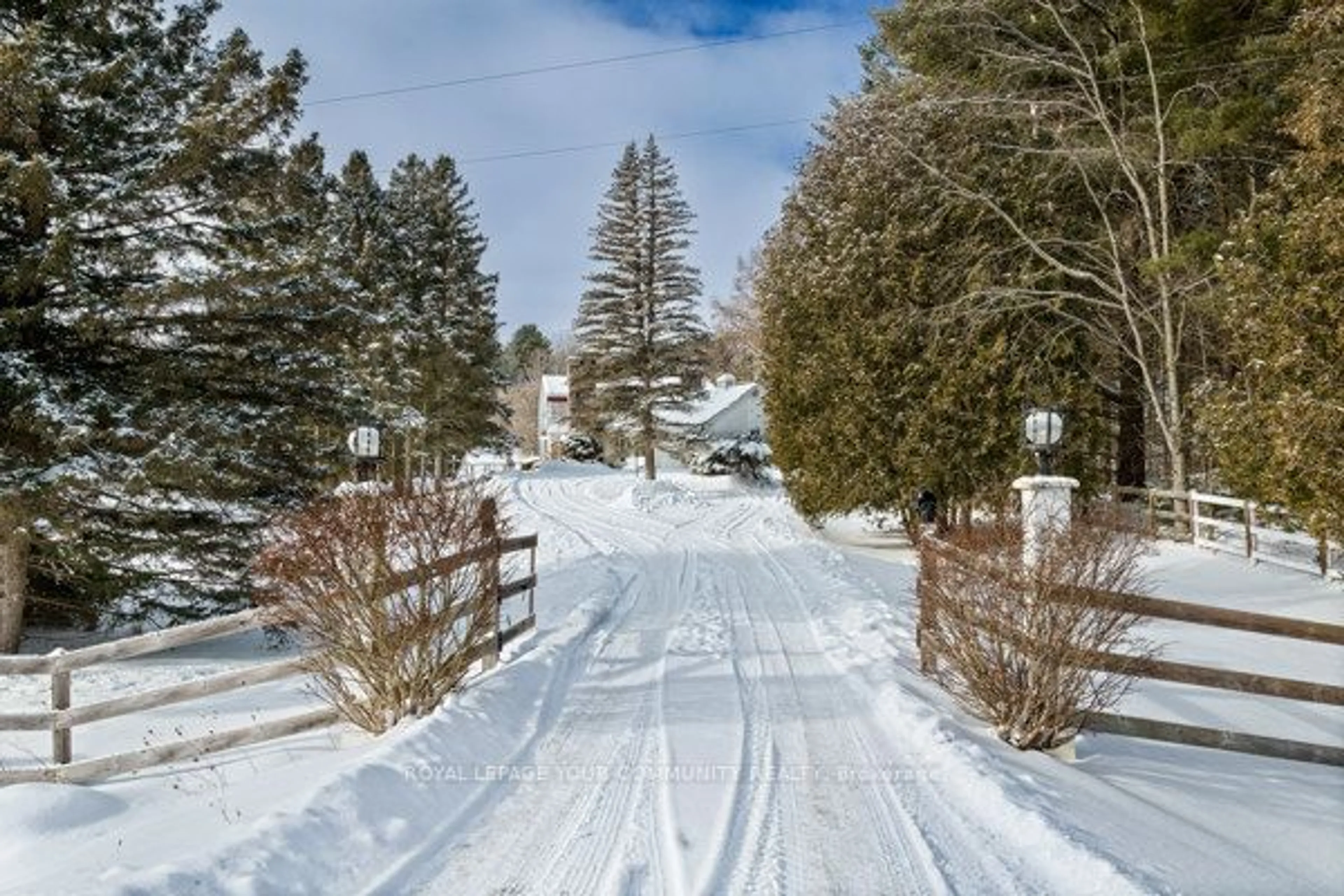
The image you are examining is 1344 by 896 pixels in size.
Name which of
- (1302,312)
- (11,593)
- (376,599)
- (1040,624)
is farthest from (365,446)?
(1302,312)

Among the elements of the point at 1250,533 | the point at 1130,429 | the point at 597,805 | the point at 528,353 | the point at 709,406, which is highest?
the point at 528,353

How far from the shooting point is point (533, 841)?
12.7 feet

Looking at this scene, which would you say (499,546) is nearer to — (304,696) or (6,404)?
(304,696)

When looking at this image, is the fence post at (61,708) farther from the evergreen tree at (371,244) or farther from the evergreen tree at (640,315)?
the evergreen tree at (640,315)

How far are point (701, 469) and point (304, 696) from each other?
27993 millimetres

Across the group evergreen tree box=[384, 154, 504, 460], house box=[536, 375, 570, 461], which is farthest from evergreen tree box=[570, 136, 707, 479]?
house box=[536, 375, 570, 461]

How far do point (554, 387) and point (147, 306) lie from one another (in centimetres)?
5584

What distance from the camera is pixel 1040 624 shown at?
15.7 ft

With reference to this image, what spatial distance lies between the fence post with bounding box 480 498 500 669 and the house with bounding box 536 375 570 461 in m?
51.9

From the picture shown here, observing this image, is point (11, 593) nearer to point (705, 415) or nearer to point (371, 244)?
point (371, 244)

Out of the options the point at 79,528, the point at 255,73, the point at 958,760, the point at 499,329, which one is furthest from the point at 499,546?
the point at 499,329

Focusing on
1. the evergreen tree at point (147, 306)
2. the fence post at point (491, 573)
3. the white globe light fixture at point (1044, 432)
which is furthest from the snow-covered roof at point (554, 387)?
the white globe light fixture at point (1044, 432)

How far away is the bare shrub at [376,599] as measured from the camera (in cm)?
546

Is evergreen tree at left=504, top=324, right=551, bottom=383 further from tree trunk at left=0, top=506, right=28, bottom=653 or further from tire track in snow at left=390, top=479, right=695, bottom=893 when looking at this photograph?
tire track in snow at left=390, top=479, right=695, bottom=893
